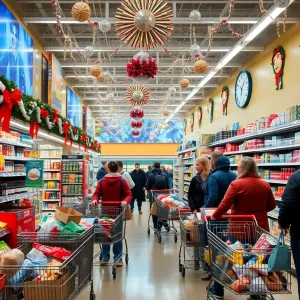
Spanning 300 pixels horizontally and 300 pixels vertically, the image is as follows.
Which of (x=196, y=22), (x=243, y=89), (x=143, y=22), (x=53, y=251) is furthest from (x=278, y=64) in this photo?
(x=53, y=251)

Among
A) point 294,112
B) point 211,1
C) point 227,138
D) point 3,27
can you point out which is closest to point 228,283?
point 294,112

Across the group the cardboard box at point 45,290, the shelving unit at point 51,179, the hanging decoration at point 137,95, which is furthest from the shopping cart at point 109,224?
the shelving unit at point 51,179

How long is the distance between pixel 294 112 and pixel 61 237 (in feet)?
15.5

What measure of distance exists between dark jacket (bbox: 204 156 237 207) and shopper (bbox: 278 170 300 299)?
1620mm

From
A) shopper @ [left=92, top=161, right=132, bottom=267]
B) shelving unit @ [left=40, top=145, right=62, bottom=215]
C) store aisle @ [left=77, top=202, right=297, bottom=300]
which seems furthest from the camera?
shelving unit @ [left=40, top=145, right=62, bottom=215]

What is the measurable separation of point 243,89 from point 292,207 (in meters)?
9.71

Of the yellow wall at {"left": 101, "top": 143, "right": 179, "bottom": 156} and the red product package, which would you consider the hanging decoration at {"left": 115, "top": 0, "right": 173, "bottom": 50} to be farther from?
the yellow wall at {"left": 101, "top": 143, "right": 179, "bottom": 156}

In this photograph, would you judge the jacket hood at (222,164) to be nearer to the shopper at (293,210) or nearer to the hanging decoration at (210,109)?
the shopper at (293,210)

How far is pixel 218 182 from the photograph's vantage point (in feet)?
16.1

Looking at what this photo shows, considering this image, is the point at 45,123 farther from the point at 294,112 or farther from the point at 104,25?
the point at 294,112

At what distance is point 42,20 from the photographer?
8961mm

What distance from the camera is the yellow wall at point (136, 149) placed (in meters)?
28.7

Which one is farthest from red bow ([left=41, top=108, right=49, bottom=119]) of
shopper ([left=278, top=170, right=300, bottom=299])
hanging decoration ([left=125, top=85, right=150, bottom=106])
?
shopper ([left=278, top=170, right=300, bottom=299])

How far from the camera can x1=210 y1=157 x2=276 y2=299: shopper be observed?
13.4 ft
